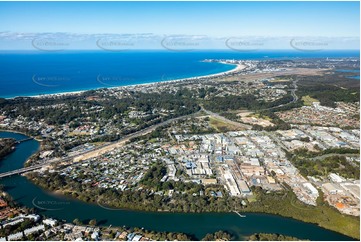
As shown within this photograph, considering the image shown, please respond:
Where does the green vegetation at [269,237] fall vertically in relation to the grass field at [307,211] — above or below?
above

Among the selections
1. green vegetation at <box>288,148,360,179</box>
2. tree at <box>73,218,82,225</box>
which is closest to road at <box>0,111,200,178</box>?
tree at <box>73,218,82,225</box>

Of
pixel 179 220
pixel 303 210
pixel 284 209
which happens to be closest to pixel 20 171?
pixel 179 220

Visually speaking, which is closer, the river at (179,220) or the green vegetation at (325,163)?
the river at (179,220)

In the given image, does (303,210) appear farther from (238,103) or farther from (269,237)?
(238,103)

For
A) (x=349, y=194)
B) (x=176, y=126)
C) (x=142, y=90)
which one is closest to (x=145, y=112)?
(x=176, y=126)

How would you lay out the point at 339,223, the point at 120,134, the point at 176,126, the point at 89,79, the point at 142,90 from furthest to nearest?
1. the point at 89,79
2. the point at 142,90
3. the point at 176,126
4. the point at 120,134
5. the point at 339,223

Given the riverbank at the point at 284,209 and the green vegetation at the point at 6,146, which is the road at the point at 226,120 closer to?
the riverbank at the point at 284,209

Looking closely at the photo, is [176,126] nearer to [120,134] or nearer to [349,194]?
[120,134]

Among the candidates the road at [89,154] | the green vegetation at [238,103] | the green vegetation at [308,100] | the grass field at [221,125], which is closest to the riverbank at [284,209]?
the road at [89,154]
